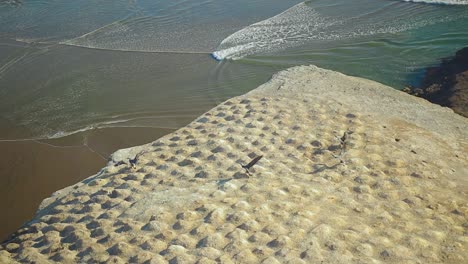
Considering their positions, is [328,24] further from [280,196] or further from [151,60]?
[280,196]

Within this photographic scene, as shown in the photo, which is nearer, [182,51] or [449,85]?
[449,85]

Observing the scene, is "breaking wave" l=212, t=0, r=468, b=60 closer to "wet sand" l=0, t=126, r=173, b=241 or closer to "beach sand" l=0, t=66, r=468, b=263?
"wet sand" l=0, t=126, r=173, b=241

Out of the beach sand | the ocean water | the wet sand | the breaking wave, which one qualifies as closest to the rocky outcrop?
the ocean water

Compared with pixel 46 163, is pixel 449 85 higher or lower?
higher

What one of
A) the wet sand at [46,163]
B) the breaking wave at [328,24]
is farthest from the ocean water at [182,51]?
the wet sand at [46,163]

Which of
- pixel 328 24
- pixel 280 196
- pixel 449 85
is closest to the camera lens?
pixel 280 196

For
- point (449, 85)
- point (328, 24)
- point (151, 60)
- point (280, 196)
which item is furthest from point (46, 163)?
point (328, 24)
